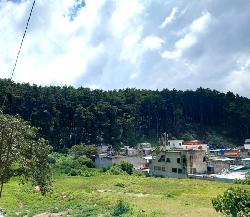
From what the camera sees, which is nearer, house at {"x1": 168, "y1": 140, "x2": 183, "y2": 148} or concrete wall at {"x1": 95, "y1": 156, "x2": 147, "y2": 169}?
concrete wall at {"x1": 95, "y1": 156, "x2": 147, "y2": 169}

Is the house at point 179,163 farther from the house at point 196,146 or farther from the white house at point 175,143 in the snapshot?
the white house at point 175,143

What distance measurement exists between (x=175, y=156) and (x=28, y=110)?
54.1m

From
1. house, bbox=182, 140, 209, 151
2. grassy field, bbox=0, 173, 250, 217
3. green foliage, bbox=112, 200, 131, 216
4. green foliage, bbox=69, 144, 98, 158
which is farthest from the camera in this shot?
green foliage, bbox=69, 144, 98, 158

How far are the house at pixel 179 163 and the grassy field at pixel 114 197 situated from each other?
9718 mm

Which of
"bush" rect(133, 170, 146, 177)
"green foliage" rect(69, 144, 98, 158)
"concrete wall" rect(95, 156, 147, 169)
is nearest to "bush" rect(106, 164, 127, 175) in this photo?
"bush" rect(133, 170, 146, 177)

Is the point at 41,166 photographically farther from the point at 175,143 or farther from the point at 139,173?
the point at 175,143

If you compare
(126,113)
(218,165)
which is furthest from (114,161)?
(126,113)

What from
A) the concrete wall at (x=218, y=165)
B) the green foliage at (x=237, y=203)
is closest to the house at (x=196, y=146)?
the concrete wall at (x=218, y=165)

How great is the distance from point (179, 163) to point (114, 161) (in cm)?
1656

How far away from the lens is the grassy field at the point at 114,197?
42.9 m

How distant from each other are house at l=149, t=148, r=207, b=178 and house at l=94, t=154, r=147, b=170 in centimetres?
898

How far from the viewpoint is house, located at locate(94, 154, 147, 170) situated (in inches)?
3654

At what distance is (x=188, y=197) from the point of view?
5300 centimetres

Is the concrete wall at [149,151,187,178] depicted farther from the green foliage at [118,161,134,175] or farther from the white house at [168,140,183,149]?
the white house at [168,140,183,149]
